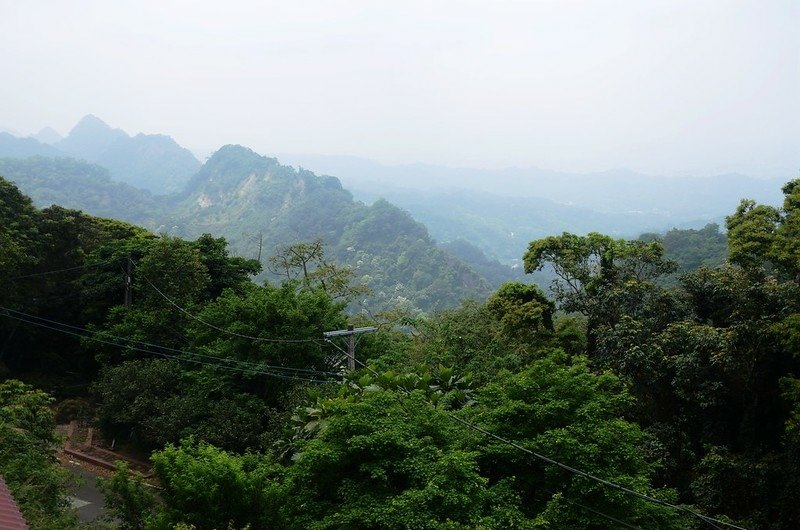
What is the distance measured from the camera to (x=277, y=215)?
4065 inches

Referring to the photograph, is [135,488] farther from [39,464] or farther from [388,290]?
[388,290]

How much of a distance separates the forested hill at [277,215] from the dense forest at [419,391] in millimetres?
45385

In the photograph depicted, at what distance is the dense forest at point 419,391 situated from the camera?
8.66 meters

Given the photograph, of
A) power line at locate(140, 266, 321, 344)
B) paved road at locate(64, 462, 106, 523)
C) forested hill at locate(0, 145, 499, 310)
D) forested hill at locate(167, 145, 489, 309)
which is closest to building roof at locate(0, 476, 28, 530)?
paved road at locate(64, 462, 106, 523)

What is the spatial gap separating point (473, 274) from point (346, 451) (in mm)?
67745

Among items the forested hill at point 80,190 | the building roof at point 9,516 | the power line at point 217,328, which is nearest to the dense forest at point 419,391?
the power line at point 217,328

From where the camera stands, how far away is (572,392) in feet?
32.6

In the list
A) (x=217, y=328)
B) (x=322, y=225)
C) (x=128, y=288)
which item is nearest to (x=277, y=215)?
(x=322, y=225)

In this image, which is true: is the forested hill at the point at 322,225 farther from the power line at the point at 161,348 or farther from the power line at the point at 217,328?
the power line at the point at 217,328

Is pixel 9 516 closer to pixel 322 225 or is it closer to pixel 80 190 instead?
pixel 322 225

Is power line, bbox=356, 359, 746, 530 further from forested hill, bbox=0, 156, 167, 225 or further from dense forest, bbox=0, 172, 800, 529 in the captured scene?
forested hill, bbox=0, 156, 167, 225

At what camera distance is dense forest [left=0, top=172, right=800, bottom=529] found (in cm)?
866

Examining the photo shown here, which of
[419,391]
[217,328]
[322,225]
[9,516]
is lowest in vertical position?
[217,328]

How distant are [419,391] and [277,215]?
3787 inches
